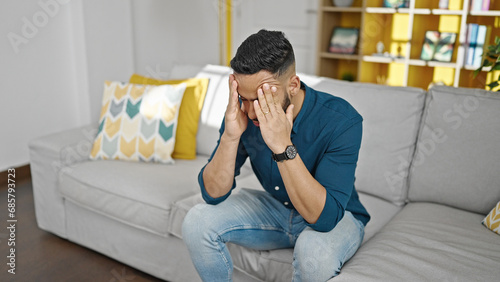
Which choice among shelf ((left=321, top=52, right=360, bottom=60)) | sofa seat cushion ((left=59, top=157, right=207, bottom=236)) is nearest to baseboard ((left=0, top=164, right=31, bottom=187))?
sofa seat cushion ((left=59, top=157, right=207, bottom=236))

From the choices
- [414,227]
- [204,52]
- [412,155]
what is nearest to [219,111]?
[412,155]

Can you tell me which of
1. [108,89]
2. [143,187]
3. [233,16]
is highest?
[233,16]

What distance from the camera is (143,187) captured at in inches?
75.5

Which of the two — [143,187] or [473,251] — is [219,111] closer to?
[143,187]

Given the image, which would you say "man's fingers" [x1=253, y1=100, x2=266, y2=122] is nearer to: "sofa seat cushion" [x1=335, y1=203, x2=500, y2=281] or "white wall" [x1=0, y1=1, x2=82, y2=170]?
"sofa seat cushion" [x1=335, y1=203, x2=500, y2=281]

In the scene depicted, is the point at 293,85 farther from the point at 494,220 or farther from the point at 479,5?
the point at 479,5

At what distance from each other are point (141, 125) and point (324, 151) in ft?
3.61

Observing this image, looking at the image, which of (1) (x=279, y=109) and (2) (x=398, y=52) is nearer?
(1) (x=279, y=109)

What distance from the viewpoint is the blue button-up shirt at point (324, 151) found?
1.29 metres

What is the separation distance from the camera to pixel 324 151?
1.36 meters

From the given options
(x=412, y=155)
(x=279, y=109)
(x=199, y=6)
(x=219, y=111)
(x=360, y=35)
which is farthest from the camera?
(x=199, y=6)

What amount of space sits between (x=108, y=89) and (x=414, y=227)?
154cm

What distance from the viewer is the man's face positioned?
1255 mm

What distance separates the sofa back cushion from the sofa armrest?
148 cm
